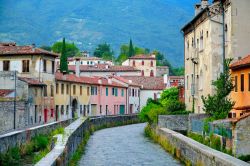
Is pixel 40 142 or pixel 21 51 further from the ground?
pixel 21 51

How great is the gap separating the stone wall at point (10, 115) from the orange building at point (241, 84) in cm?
1745

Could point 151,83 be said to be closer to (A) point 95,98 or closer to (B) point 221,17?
(A) point 95,98

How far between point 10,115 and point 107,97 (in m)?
42.0

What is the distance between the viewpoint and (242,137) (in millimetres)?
26344

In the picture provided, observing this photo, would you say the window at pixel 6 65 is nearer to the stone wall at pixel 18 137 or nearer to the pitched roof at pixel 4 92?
the pitched roof at pixel 4 92

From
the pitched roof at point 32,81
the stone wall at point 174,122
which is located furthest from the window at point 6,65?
the stone wall at point 174,122

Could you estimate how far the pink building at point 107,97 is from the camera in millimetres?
85125

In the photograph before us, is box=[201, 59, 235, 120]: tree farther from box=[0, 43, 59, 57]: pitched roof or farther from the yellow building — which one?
the yellow building

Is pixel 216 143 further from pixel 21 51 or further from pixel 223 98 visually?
pixel 21 51

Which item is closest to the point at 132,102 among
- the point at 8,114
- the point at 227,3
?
the point at 8,114

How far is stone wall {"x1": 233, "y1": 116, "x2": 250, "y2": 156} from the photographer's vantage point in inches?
1030

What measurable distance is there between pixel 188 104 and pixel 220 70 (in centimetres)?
1275

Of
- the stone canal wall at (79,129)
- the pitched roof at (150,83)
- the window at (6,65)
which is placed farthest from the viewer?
the pitched roof at (150,83)

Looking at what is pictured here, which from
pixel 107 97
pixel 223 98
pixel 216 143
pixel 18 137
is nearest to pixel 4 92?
pixel 18 137
